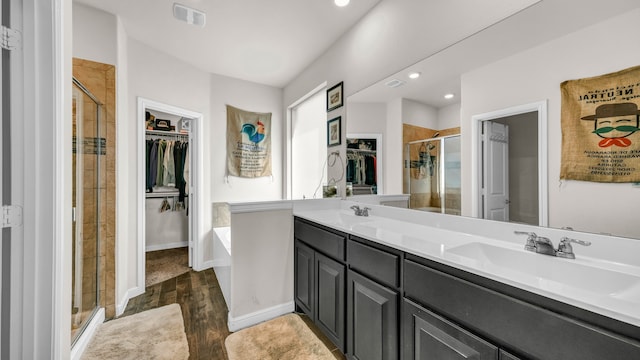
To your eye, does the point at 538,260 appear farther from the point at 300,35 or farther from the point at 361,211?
Result: the point at 300,35

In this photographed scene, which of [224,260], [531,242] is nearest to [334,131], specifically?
[224,260]

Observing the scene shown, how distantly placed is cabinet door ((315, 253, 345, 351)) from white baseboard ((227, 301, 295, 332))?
467 mm

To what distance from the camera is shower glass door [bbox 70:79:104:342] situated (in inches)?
72.2

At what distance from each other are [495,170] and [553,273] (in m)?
0.58

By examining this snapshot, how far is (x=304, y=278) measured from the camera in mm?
2145

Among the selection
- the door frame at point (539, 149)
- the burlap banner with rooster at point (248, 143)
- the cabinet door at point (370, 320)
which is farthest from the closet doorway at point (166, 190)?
the door frame at point (539, 149)

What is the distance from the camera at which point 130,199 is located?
2686 millimetres

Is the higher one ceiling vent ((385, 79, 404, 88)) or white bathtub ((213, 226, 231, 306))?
ceiling vent ((385, 79, 404, 88))

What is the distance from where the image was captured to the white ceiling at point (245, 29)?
218 cm

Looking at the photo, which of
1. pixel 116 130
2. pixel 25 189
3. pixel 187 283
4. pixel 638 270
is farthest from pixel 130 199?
pixel 638 270

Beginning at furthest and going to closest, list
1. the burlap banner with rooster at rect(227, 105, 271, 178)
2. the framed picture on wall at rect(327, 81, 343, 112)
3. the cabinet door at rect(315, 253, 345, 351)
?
the burlap banner with rooster at rect(227, 105, 271, 178)
the framed picture on wall at rect(327, 81, 343, 112)
the cabinet door at rect(315, 253, 345, 351)

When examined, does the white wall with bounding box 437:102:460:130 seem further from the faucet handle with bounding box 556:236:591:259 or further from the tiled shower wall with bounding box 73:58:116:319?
the tiled shower wall with bounding box 73:58:116:319

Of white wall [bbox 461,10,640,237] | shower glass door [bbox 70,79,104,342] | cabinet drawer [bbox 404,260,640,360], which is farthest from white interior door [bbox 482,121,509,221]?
shower glass door [bbox 70,79,104,342]

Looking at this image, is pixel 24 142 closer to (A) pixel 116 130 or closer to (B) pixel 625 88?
(A) pixel 116 130
